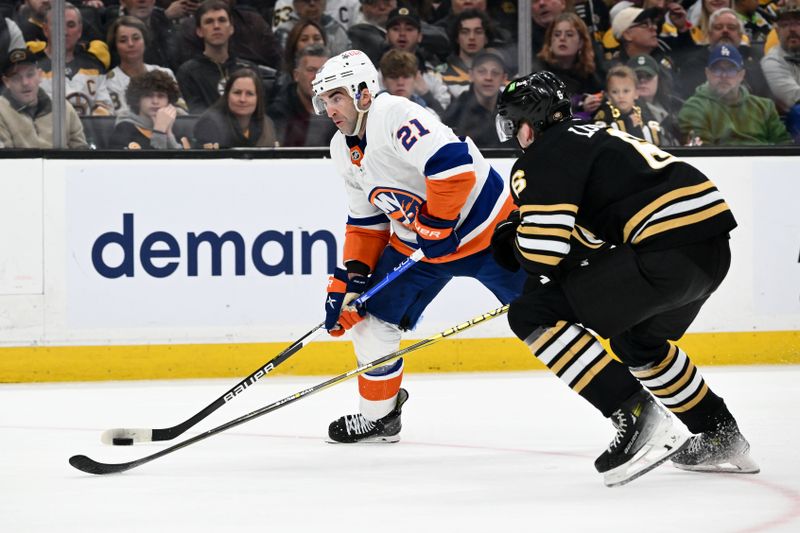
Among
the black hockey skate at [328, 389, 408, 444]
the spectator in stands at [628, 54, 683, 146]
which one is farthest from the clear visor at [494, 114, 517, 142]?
the spectator in stands at [628, 54, 683, 146]

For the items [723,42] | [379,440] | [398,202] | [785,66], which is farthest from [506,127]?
[785,66]

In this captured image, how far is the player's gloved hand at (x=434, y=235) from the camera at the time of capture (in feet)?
11.4

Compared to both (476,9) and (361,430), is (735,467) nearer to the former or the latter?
(361,430)

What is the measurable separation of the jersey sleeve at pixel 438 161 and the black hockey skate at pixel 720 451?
0.92 metres

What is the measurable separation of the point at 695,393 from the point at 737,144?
9.62 feet

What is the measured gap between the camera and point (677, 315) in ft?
9.65

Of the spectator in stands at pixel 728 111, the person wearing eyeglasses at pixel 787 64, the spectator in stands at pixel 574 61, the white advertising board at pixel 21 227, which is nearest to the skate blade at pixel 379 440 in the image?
the white advertising board at pixel 21 227

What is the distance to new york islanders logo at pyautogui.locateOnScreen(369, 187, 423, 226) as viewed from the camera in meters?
3.59

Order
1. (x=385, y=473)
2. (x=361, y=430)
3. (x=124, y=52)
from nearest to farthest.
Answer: (x=385, y=473) → (x=361, y=430) → (x=124, y=52)

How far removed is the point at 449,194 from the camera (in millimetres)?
3451

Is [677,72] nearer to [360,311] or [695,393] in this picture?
[360,311]

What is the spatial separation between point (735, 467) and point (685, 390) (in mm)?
254

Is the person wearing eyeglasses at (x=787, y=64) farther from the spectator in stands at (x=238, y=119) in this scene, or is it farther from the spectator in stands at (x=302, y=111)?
the spectator in stands at (x=238, y=119)

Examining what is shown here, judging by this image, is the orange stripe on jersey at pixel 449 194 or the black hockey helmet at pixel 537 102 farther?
the orange stripe on jersey at pixel 449 194
